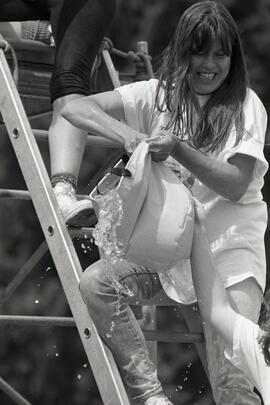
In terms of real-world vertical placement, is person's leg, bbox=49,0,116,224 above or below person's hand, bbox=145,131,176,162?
below

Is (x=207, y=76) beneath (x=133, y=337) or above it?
above

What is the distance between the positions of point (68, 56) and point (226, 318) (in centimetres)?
102

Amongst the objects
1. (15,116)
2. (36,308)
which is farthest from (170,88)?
(36,308)

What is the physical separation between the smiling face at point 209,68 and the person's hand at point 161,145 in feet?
0.94

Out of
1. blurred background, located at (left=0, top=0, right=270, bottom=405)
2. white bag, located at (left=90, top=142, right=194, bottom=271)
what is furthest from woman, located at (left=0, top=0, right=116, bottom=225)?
blurred background, located at (left=0, top=0, right=270, bottom=405)

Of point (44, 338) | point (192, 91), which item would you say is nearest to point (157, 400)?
point (192, 91)

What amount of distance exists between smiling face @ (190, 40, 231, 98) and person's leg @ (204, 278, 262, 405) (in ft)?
1.50

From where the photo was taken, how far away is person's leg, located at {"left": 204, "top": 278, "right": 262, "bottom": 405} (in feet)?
11.1

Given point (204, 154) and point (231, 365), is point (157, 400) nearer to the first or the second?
point (231, 365)

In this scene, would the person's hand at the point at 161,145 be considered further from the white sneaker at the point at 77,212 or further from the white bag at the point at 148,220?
the white sneaker at the point at 77,212

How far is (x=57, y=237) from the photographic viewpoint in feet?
11.9

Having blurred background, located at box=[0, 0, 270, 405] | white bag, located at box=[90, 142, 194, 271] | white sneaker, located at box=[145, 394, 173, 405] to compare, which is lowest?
blurred background, located at box=[0, 0, 270, 405]

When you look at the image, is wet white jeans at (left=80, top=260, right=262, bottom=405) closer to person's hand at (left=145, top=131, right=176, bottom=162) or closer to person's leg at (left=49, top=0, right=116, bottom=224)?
person's hand at (left=145, top=131, right=176, bottom=162)

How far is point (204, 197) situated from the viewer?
3559mm
